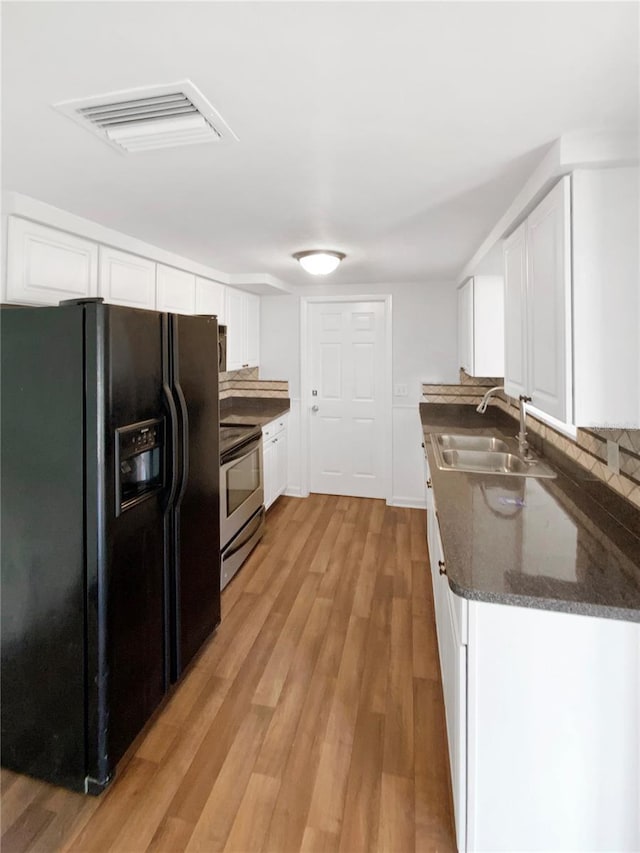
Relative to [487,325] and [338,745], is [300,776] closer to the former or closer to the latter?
[338,745]

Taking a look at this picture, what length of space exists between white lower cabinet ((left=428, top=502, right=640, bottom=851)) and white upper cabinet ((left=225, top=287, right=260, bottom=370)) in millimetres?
3133

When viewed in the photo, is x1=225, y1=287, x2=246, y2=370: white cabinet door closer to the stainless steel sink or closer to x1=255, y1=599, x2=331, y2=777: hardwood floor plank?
the stainless steel sink

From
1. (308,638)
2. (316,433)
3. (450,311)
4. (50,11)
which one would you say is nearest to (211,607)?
(308,638)

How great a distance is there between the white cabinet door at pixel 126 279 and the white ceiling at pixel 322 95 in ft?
0.94

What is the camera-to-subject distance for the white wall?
13.7 ft

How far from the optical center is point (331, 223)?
7.50ft

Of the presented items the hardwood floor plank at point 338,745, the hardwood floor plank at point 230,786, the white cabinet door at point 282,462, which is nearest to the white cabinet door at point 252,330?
the white cabinet door at point 282,462

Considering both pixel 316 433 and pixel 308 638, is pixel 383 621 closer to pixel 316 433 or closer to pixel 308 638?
pixel 308 638

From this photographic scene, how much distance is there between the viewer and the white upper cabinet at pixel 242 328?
3843 millimetres

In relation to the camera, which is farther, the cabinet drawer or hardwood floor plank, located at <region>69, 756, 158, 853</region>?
the cabinet drawer

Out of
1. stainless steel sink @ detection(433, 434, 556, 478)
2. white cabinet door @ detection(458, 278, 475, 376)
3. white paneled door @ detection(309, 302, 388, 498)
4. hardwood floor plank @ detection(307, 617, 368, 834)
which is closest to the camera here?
hardwood floor plank @ detection(307, 617, 368, 834)

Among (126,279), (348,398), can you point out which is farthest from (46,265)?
(348,398)

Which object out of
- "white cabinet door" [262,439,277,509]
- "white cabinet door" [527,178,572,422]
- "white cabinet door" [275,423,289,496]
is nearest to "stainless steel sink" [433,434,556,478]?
"white cabinet door" [527,178,572,422]

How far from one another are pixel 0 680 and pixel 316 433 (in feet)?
11.0
